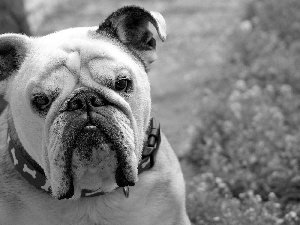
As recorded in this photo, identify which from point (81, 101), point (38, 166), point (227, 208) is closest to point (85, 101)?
→ point (81, 101)

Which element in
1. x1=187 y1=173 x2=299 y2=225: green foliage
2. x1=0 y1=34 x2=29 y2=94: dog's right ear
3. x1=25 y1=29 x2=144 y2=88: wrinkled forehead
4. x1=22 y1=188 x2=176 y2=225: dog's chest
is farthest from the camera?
x1=187 y1=173 x2=299 y2=225: green foliage

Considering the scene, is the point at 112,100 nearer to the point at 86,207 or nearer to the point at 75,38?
the point at 75,38

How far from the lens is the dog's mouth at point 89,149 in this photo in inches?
109

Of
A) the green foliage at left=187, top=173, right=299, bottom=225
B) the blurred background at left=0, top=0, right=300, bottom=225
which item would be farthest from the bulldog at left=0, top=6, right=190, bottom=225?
the green foliage at left=187, top=173, right=299, bottom=225

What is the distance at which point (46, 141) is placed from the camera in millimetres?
2859

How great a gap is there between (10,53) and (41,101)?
18.2 inches

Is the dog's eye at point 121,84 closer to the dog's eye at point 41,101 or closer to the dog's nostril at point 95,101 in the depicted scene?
the dog's nostril at point 95,101

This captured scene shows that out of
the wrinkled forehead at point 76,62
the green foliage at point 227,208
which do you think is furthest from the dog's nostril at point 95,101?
the green foliage at point 227,208

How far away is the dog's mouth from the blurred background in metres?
0.89

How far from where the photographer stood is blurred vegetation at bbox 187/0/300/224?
434 cm

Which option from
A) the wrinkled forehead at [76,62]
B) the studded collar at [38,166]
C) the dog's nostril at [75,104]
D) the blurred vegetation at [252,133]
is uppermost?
the wrinkled forehead at [76,62]

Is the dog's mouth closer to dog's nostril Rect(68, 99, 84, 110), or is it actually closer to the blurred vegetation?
dog's nostril Rect(68, 99, 84, 110)

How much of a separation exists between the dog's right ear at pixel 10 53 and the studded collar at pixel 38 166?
35 centimetres

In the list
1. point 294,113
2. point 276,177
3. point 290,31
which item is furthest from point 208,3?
point 276,177
